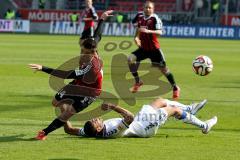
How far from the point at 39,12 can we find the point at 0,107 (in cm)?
4496

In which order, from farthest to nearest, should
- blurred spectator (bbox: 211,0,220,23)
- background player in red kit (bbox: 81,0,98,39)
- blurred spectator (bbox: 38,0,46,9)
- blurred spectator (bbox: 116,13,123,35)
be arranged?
blurred spectator (bbox: 38,0,46,9) < blurred spectator (bbox: 211,0,220,23) < blurred spectator (bbox: 116,13,123,35) < background player in red kit (bbox: 81,0,98,39)

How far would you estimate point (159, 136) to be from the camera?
35.8 ft

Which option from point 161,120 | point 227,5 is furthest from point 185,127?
point 227,5

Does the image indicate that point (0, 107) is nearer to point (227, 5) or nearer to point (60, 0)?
point (227, 5)

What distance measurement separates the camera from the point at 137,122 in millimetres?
10422

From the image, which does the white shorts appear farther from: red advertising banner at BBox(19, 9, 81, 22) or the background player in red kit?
red advertising banner at BBox(19, 9, 81, 22)

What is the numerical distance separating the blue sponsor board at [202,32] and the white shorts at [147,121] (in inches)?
1636

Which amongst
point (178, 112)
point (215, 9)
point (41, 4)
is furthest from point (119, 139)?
point (41, 4)

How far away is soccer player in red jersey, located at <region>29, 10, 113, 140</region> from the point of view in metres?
10.3

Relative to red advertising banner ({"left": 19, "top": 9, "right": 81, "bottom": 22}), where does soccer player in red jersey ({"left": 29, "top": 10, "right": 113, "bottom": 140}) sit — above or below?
above

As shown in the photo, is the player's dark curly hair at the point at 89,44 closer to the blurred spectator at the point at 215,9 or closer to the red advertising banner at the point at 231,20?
the red advertising banner at the point at 231,20

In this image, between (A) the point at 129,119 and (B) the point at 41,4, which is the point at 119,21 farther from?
(A) the point at 129,119

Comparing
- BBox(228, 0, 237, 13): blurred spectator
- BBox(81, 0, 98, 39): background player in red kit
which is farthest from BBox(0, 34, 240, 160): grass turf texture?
BBox(228, 0, 237, 13): blurred spectator

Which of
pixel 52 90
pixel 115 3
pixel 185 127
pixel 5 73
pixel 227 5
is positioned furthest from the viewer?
pixel 115 3
